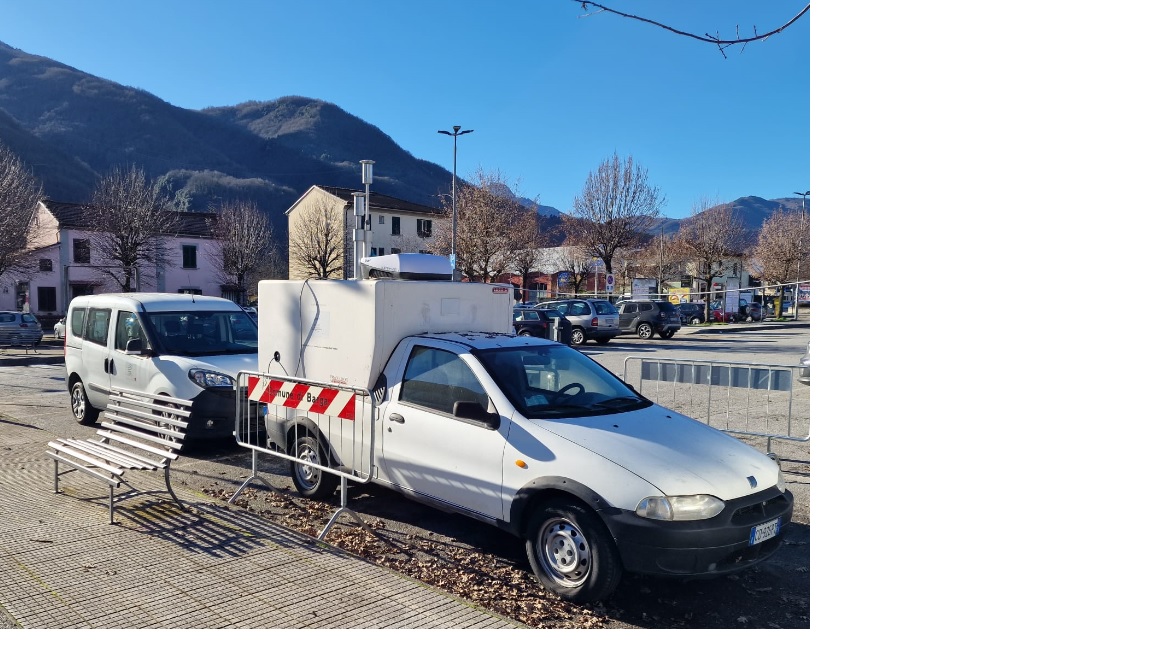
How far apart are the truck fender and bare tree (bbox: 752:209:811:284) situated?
2011 inches

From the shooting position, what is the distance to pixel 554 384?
18.1 ft

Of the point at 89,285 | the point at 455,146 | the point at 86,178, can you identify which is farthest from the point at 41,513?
the point at 86,178

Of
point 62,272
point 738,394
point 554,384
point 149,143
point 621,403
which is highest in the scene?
point 149,143

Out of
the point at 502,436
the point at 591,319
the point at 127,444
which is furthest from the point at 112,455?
the point at 591,319

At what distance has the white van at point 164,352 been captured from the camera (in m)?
8.40

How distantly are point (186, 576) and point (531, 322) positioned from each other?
2215cm

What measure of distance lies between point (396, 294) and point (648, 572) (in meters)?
2.98

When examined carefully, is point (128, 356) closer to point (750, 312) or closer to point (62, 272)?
point (750, 312)

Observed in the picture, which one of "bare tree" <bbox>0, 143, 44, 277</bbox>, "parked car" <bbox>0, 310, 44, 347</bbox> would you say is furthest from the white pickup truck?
"parked car" <bbox>0, 310, 44, 347</bbox>

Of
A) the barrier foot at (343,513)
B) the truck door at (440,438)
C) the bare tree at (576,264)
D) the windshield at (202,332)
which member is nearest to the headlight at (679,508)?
the truck door at (440,438)

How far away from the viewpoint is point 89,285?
162 ft

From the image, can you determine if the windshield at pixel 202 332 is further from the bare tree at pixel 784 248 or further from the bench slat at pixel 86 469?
the bare tree at pixel 784 248

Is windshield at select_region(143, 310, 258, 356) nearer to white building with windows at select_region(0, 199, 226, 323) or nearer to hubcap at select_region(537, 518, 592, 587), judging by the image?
hubcap at select_region(537, 518, 592, 587)

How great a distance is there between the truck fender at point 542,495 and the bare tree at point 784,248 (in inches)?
2011
